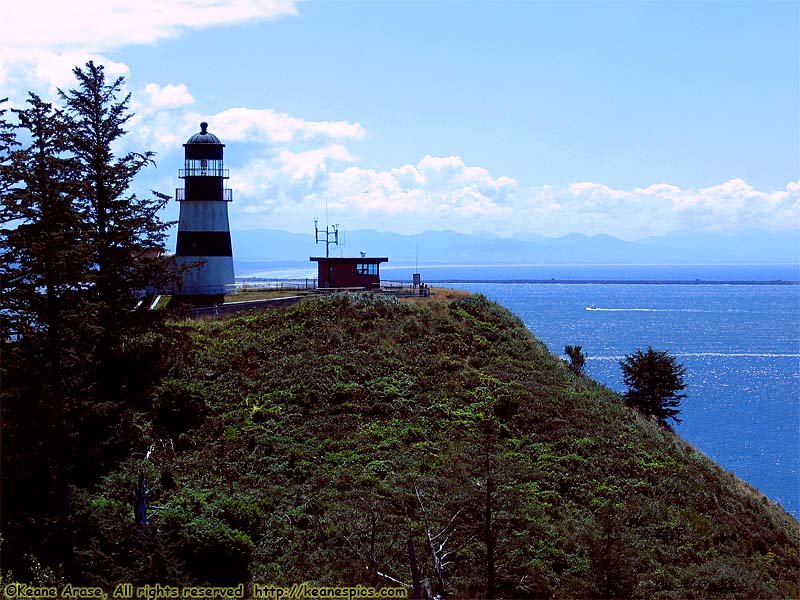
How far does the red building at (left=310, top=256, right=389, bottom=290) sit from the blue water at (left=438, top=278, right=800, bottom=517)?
23.6m

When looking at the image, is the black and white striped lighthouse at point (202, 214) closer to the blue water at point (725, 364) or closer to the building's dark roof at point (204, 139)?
the building's dark roof at point (204, 139)

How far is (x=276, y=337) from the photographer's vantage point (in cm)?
3422

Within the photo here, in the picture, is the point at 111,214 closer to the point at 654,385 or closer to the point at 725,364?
the point at 654,385

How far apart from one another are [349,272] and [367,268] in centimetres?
106

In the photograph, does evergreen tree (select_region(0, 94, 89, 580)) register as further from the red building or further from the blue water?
the blue water

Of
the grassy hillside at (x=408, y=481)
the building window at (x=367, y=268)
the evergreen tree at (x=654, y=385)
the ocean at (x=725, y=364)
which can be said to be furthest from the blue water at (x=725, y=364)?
the building window at (x=367, y=268)

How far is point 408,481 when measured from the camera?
77.9ft

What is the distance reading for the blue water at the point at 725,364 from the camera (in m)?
50.7

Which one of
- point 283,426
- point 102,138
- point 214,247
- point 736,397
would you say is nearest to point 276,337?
point 283,426

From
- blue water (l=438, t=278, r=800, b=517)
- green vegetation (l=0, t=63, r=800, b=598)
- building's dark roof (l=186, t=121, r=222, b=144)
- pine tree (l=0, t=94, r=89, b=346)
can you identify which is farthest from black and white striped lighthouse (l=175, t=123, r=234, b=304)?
blue water (l=438, t=278, r=800, b=517)

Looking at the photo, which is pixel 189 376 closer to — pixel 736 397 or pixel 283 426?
pixel 283 426

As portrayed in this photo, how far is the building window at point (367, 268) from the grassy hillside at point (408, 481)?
8716mm

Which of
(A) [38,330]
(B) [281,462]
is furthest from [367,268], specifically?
(A) [38,330]

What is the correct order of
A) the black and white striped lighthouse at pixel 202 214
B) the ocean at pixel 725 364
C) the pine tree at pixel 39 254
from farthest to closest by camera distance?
1. the ocean at pixel 725 364
2. the black and white striped lighthouse at pixel 202 214
3. the pine tree at pixel 39 254
